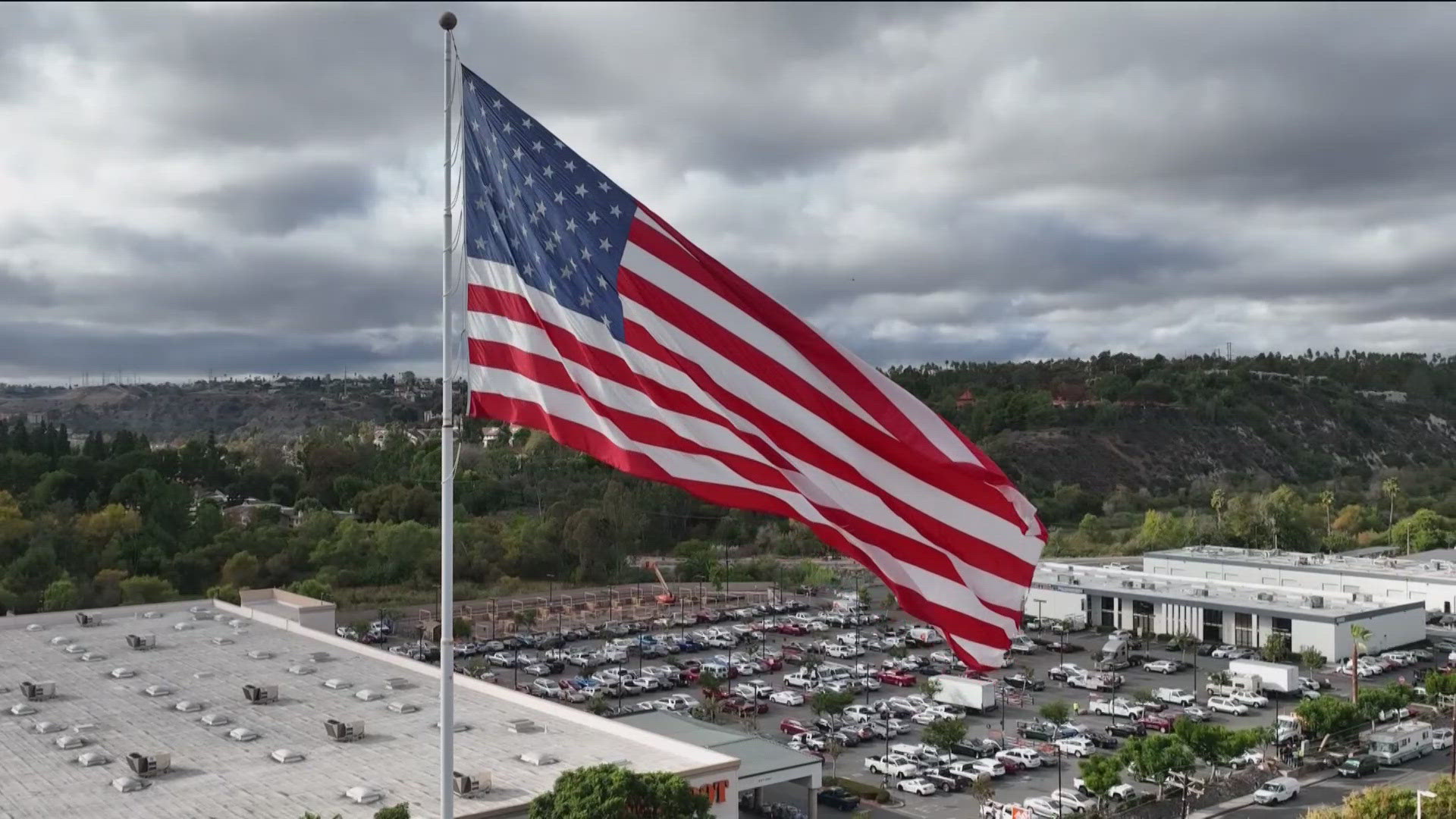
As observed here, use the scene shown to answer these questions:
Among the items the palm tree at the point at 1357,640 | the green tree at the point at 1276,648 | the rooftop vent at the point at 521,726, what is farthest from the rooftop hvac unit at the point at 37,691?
the green tree at the point at 1276,648

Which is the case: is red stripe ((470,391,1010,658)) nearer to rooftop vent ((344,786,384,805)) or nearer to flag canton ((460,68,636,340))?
flag canton ((460,68,636,340))

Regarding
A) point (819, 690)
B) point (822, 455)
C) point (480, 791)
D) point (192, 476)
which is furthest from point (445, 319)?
point (192, 476)

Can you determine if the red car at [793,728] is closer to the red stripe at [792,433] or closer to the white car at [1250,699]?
the white car at [1250,699]

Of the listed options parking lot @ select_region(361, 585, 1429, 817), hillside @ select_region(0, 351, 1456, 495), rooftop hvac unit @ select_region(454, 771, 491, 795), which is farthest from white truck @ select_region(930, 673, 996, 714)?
hillside @ select_region(0, 351, 1456, 495)

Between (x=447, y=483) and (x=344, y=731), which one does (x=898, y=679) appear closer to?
(x=344, y=731)

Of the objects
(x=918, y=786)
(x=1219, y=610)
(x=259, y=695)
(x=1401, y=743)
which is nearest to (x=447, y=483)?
(x=259, y=695)

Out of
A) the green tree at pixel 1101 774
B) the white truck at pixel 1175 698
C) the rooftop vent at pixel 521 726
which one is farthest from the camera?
the white truck at pixel 1175 698
